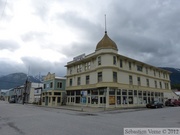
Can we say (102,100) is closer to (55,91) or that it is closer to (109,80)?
(109,80)

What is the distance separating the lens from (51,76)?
4419 centimetres

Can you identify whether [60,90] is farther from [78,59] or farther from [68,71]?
[78,59]

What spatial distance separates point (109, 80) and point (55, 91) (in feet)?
55.5

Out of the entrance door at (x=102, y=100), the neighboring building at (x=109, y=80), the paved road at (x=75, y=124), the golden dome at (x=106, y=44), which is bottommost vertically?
the paved road at (x=75, y=124)

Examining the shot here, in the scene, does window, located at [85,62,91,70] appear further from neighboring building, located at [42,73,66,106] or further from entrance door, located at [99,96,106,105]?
neighboring building, located at [42,73,66,106]

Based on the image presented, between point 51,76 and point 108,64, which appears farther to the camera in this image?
point 51,76

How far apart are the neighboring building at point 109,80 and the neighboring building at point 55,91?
1.78m

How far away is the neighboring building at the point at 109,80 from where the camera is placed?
3088 cm

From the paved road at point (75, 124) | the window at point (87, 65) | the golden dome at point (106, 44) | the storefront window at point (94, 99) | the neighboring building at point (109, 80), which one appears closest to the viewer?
the paved road at point (75, 124)

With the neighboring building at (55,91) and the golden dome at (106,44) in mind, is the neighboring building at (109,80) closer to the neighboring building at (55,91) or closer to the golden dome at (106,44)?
the golden dome at (106,44)

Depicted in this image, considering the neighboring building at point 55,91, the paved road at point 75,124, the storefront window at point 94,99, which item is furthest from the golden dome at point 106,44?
the paved road at point 75,124

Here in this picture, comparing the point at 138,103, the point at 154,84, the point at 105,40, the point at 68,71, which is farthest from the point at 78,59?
the point at 154,84

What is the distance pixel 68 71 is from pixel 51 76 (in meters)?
4.76

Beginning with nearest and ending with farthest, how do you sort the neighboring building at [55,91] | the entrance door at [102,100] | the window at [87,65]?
the entrance door at [102,100] < the window at [87,65] < the neighboring building at [55,91]
